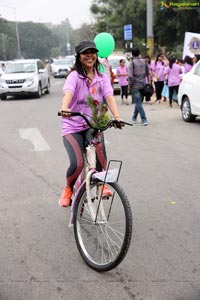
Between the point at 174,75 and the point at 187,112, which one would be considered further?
the point at 174,75

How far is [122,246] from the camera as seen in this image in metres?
3.18

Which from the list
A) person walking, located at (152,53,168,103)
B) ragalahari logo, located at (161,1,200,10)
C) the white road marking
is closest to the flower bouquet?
the white road marking

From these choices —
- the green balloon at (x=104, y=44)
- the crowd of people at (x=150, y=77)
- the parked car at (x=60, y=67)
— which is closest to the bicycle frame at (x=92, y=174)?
the green balloon at (x=104, y=44)

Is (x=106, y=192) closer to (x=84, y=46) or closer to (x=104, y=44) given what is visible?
(x=84, y=46)

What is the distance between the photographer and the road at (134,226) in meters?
3.15

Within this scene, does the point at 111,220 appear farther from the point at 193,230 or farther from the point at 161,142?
the point at 161,142

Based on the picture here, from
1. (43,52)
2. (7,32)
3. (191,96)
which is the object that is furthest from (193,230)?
(43,52)

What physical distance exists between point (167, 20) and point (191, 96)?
26645mm

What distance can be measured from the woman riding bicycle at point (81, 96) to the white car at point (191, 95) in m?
6.36

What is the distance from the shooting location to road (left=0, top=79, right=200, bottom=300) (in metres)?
3.15

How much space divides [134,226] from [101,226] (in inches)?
29.0

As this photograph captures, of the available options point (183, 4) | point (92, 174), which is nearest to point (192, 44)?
point (92, 174)

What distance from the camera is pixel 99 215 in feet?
11.8

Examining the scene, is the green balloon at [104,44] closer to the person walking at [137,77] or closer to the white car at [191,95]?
the person walking at [137,77]
